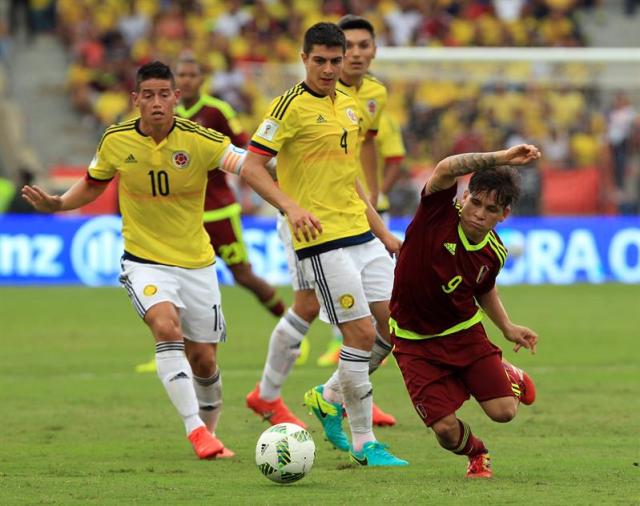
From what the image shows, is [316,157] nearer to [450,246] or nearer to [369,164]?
[450,246]

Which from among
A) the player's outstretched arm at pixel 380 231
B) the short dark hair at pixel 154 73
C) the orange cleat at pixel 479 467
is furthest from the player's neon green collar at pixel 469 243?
the short dark hair at pixel 154 73

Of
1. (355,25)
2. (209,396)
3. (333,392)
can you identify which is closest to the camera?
(333,392)

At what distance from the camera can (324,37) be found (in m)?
8.02

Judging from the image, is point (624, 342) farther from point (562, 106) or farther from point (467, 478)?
point (562, 106)

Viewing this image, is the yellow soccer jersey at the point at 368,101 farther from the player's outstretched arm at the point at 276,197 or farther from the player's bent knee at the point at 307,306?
the player's outstretched arm at the point at 276,197

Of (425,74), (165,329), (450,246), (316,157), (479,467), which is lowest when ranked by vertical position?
(479,467)

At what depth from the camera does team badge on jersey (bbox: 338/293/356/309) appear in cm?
815

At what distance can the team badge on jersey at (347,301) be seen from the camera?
815cm

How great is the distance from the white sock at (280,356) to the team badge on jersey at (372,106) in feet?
5.77

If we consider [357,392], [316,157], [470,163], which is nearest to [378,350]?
[357,392]

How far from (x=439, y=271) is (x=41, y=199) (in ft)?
8.10

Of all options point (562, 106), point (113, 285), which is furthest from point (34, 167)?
point (562, 106)

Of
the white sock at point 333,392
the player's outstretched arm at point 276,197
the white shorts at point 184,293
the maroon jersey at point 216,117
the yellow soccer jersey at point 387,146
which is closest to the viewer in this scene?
the player's outstretched arm at point 276,197

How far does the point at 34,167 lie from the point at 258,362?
622 inches
